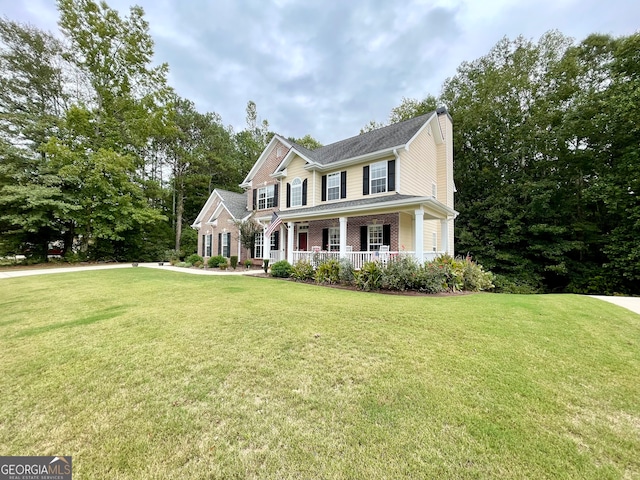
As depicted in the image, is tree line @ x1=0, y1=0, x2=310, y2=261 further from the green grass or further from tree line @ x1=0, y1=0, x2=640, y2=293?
the green grass

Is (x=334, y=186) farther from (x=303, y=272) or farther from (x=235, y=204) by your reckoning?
(x=235, y=204)

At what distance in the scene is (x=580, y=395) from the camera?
9.19ft

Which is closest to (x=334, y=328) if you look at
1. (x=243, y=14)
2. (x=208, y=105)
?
(x=243, y=14)

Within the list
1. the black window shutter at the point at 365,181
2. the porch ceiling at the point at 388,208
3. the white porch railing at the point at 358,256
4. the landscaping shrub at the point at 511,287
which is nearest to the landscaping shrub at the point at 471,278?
the white porch railing at the point at 358,256

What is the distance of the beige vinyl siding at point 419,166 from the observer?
1278cm

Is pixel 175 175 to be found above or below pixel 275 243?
above

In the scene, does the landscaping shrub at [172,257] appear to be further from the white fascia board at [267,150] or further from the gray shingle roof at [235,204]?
the white fascia board at [267,150]

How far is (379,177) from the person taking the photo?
13180mm

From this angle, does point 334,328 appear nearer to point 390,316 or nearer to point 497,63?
point 390,316

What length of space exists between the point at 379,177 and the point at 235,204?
12858 millimetres

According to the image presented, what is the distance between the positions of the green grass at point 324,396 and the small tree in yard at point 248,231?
12.2m

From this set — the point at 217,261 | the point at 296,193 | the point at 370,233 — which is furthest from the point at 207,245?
the point at 370,233

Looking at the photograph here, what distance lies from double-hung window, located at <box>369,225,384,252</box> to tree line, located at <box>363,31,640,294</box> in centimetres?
943

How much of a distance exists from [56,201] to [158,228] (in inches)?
357
